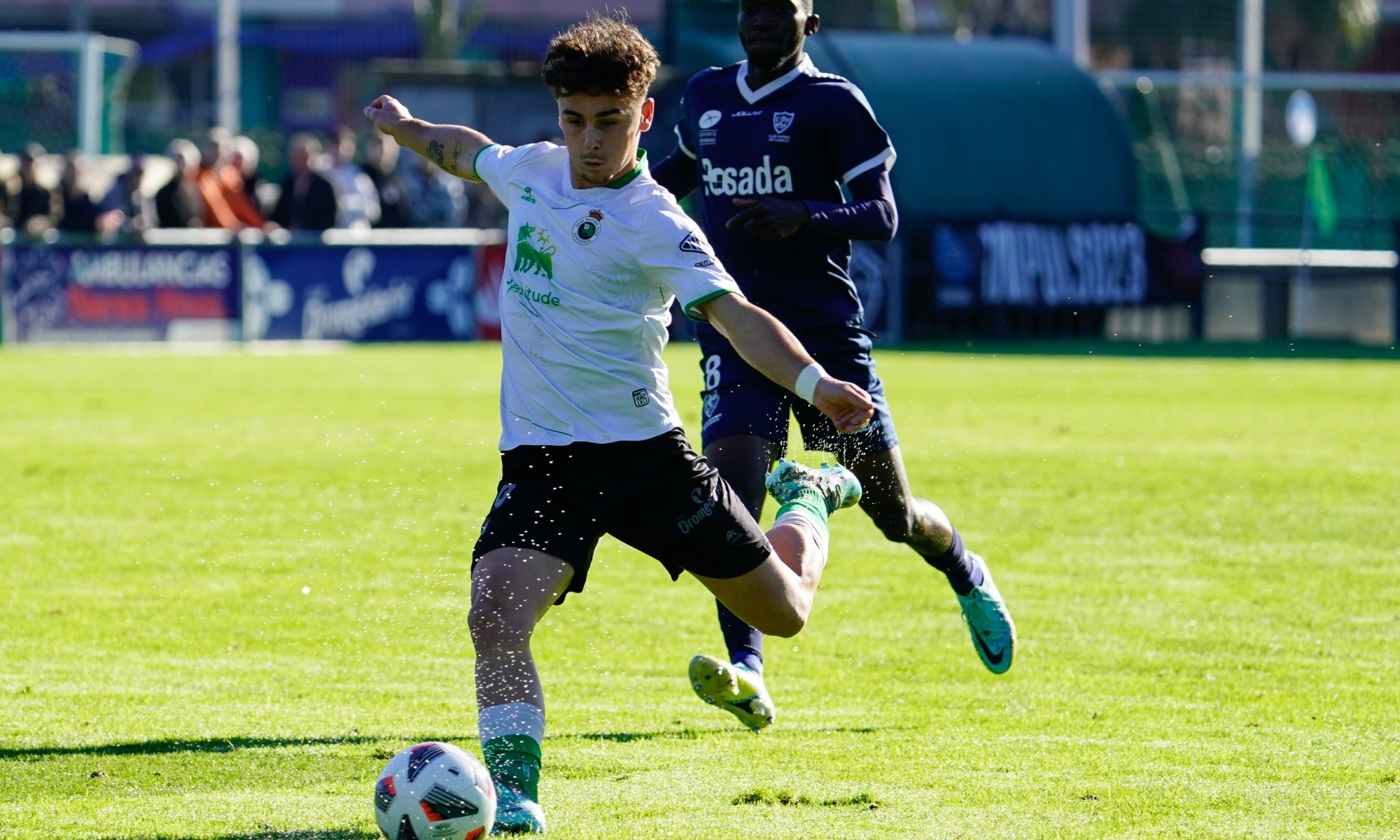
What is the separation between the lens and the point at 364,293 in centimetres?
2244

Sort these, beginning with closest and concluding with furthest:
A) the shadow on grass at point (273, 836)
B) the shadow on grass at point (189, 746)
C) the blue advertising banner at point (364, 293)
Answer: the shadow on grass at point (273, 836), the shadow on grass at point (189, 746), the blue advertising banner at point (364, 293)

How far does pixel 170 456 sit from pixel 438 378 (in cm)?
580

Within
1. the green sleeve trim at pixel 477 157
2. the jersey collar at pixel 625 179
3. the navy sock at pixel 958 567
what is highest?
the green sleeve trim at pixel 477 157

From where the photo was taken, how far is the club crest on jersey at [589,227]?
486cm

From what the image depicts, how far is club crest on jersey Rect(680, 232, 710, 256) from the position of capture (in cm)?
480

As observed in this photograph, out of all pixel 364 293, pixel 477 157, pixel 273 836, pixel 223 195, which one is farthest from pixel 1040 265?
pixel 273 836

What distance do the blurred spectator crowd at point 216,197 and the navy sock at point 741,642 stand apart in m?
16.4

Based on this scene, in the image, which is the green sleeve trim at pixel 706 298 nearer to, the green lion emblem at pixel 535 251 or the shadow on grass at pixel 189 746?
the green lion emblem at pixel 535 251

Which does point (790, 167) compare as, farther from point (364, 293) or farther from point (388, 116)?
point (364, 293)

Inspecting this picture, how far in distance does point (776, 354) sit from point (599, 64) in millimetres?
794

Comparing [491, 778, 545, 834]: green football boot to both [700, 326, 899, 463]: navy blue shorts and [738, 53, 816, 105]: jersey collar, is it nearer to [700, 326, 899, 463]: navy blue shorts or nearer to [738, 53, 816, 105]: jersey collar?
[700, 326, 899, 463]: navy blue shorts

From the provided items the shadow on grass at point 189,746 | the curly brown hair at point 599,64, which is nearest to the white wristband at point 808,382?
the curly brown hair at point 599,64

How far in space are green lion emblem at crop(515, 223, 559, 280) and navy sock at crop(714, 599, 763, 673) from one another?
1.45 m

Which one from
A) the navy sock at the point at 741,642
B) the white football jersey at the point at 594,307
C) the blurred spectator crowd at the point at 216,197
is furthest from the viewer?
the blurred spectator crowd at the point at 216,197
